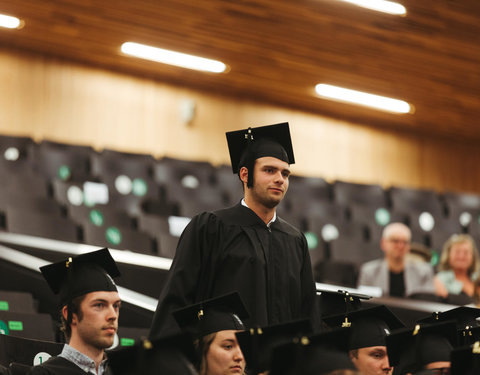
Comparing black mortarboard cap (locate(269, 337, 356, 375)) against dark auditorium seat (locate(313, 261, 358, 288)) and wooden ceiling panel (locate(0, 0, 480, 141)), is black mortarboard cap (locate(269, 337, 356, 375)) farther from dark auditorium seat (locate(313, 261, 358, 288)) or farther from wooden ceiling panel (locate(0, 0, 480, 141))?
wooden ceiling panel (locate(0, 0, 480, 141))

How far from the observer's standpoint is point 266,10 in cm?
725

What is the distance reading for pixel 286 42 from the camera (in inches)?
315

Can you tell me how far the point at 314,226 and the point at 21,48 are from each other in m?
3.51

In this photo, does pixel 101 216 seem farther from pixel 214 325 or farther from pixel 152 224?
Result: pixel 214 325

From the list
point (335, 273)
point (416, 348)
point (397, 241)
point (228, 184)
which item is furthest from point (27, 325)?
point (228, 184)

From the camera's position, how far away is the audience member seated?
20.9 feet

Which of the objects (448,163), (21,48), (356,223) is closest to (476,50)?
(356,223)

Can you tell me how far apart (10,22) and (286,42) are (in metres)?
2.49

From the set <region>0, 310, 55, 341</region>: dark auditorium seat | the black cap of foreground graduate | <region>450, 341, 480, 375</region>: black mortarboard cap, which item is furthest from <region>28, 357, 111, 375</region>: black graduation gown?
<region>450, 341, 480, 375</region>: black mortarboard cap

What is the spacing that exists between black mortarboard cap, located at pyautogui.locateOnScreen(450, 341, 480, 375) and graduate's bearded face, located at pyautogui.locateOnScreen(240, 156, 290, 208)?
0.95 meters

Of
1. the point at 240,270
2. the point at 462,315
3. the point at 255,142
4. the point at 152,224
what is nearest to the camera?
the point at 240,270

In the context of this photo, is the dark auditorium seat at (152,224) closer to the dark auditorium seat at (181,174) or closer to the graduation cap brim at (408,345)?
the dark auditorium seat at (181,174)

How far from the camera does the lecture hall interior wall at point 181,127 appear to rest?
904cm

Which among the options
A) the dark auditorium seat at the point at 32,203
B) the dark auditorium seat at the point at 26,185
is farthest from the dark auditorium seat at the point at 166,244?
the dark auditorium seat at the point at 26,185
